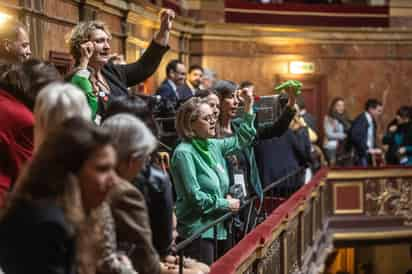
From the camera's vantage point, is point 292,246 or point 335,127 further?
point 335,127

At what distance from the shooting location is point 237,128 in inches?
237

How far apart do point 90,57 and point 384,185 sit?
962 centimetres

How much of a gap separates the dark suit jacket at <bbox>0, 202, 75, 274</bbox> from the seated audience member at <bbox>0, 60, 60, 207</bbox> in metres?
1.21

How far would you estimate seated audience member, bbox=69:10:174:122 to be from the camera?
13.8 feet

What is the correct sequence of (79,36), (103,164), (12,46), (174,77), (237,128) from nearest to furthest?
(103,164) → (12,46) → (79,36) → (237,128) → (174,77)

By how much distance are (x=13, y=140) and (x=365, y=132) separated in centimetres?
938

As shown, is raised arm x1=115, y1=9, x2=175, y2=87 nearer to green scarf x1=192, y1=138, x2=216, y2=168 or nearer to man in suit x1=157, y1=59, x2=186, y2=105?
green scarf x1=192, y1=138, x2=216, y2=168

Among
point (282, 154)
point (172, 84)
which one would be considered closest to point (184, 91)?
point (172, 84)

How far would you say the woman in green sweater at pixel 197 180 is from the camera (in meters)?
4.83

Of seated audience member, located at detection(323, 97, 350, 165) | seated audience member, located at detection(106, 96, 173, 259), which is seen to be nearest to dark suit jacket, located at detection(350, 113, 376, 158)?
seated audience member, located at detection(323, 97, 350, 165)

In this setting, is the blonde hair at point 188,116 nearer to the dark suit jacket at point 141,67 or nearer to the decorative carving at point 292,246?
the dark suit jacket at point 141,67

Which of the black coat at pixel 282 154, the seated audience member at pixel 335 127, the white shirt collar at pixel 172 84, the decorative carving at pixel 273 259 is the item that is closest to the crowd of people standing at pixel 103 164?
the decorative carving at pixel 273 259

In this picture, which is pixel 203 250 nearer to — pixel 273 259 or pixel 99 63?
pixel 99 63

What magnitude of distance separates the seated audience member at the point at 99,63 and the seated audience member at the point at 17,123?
51 cm
